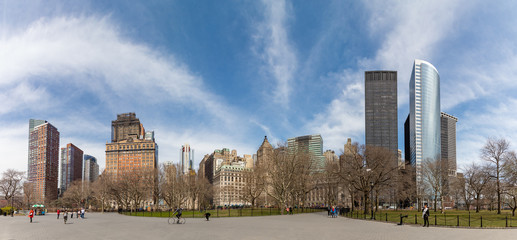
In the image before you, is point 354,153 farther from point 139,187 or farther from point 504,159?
point 139,187

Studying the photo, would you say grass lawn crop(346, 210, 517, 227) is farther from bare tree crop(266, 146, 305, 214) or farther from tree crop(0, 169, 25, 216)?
tree crop(0, 169, 25, 216)

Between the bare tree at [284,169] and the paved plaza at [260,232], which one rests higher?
the bare tree at [284,169]

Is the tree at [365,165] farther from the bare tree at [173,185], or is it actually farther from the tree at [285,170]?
the bare tree at [173,185]

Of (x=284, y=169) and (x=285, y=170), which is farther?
(x=284, y=169)

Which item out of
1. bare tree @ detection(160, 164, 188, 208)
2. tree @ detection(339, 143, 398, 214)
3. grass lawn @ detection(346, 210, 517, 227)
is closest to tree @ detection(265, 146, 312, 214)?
tree @ detection(339, 143, 398, 214)

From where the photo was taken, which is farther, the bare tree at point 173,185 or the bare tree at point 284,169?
the bare tree at point 173,185

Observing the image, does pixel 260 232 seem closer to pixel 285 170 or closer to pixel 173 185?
pixel 285 170

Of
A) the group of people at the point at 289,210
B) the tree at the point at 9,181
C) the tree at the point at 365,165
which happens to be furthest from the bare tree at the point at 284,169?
the tree at the point at 9,181

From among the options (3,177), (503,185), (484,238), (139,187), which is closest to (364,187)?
(503,185)

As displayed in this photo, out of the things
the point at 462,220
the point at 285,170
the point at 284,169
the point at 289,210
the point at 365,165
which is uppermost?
the point at 365,165

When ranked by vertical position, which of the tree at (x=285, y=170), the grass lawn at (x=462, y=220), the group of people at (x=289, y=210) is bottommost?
the group of people at (x=289, y=210)

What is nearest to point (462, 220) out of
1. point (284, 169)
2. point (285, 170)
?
point (285, 170)

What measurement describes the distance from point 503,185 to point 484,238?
3663cm

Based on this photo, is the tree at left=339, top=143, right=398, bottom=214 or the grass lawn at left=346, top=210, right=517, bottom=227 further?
the tree at left=339, top=143, right=398, bottom=214
